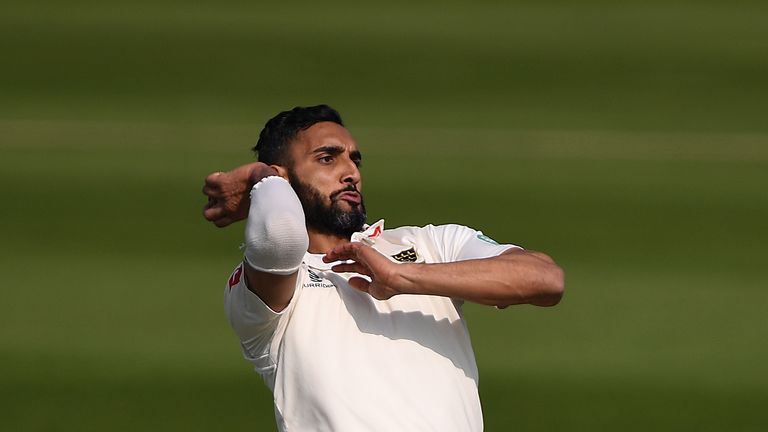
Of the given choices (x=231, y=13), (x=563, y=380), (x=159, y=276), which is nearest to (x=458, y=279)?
(x=563, y=380)

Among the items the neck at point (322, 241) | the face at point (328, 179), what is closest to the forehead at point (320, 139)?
the face at point (328, 179)

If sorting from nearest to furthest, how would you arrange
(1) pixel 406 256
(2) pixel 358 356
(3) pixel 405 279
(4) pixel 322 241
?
(3) pixel 405 279 → (2) pixel 358 356 → (1) pixel 406 256 → (4) pixel 322 241

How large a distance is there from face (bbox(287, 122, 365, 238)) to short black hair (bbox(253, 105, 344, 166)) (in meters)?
0.03

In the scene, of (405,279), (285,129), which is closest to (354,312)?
(405,279)

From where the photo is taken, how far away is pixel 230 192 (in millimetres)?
3201

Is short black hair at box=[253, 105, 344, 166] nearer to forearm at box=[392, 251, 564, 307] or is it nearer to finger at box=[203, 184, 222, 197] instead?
finger at box=[203, 184, 222, 197]

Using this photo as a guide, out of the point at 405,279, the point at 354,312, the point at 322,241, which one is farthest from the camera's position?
the point at 322,241

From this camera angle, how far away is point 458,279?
3.21 m

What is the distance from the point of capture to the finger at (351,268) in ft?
10.8

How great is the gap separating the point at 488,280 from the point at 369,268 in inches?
12.2

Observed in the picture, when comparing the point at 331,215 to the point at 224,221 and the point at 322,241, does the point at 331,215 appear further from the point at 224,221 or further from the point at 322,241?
the point at 224,221

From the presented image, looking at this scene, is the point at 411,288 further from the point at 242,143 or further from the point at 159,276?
the point at 242,143

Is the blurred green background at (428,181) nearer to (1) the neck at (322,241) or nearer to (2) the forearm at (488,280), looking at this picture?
(1) the neck at (322,241)

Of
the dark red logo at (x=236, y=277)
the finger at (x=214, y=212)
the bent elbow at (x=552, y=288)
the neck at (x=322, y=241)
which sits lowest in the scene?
the bent elbow at (x=552, y=288)
